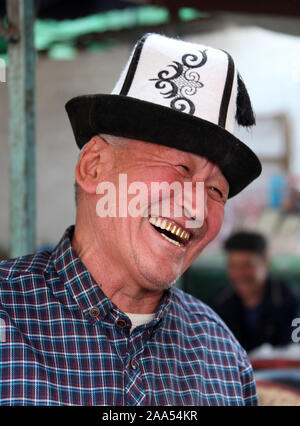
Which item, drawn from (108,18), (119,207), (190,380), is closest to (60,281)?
(119,207)

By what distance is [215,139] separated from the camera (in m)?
1.51

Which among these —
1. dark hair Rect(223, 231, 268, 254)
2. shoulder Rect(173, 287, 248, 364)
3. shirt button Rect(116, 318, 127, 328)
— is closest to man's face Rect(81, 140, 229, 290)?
shirt button Rect(116, 318, 127, 328)

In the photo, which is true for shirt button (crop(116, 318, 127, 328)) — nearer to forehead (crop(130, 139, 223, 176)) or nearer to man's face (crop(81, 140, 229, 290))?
man's face (crop(81, 140, 229, 290))

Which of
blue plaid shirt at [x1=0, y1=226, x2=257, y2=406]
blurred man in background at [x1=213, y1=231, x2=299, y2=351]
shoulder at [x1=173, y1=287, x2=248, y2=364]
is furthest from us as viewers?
blurred man in background at [x1=213, y1=231, x2=299, y2=351]

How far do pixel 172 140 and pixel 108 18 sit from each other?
2035 millimetres

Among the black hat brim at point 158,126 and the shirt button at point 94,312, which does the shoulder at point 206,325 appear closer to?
the shirt button at point 94,312

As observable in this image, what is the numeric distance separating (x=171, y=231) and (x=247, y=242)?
2203mm

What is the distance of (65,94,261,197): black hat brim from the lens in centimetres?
147

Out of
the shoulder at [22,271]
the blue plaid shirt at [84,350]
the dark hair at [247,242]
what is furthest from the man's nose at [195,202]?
the dark hair at [247,242]

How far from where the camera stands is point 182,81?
1514 millimetres

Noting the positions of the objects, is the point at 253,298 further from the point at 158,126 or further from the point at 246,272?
the point at 158,126

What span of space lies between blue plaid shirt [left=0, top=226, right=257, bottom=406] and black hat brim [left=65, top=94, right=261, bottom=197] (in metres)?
0.33

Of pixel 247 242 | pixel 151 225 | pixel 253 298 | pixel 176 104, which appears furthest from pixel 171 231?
pixel 253 298
